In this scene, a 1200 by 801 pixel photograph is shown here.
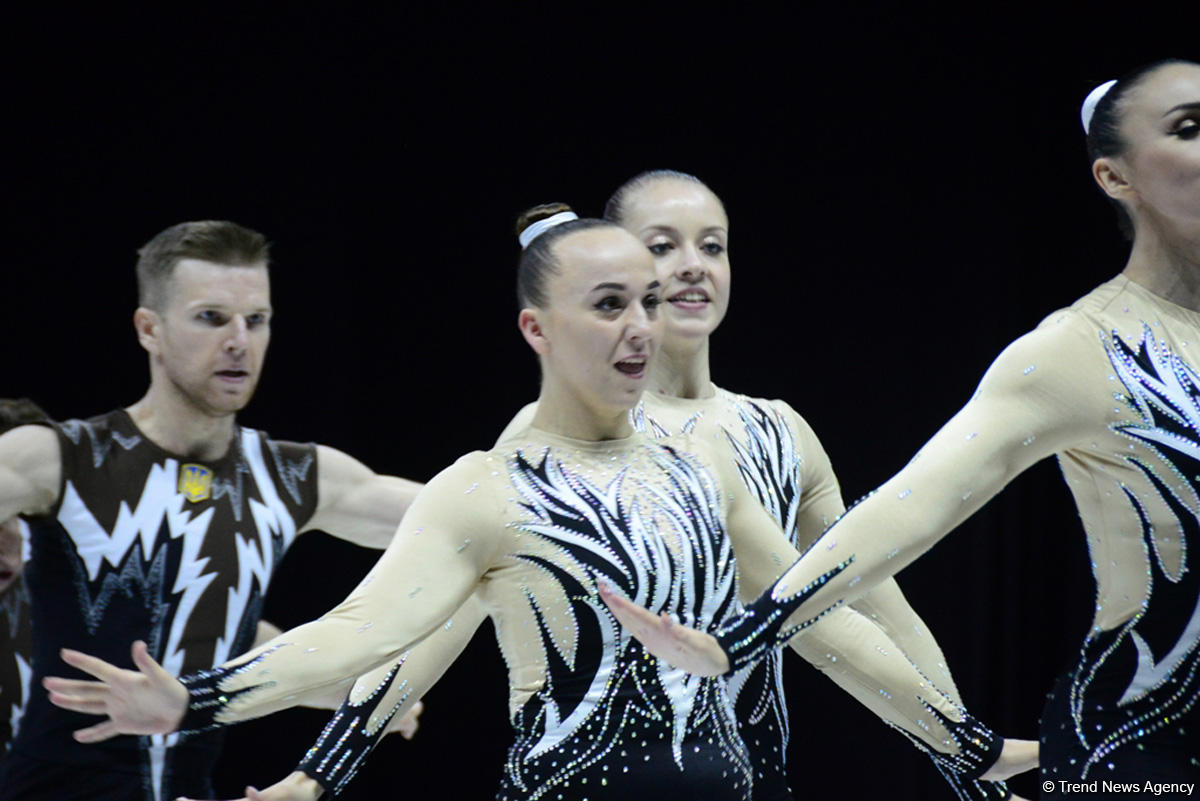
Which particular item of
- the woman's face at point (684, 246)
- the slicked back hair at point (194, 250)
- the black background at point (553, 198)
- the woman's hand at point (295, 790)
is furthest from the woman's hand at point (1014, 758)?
the slicked back hair at point (194, 250)

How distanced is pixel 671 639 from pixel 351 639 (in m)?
0.42

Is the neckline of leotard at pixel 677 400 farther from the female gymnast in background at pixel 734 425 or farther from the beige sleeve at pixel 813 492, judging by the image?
the beige sleeve at pixel 813 492

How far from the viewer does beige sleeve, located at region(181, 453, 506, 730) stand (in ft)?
6.52

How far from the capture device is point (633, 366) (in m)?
2.19

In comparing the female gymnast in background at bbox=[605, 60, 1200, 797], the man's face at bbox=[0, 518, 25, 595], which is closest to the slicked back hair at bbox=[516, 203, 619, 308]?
the female gymnast in background at bbox=[605, 60, 1200, 797]

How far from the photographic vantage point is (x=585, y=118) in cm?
→ 407

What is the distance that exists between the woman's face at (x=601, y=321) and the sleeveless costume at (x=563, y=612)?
97 mm

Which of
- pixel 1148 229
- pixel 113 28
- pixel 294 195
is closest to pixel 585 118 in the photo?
pixel 294 195

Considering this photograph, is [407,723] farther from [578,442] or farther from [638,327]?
[638,327]

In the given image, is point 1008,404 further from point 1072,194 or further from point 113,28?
point 113,28

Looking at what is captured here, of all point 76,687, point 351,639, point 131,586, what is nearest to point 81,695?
point 76,687

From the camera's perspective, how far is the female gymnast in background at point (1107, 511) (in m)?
2.03

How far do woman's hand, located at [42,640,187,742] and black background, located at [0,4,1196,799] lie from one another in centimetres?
207

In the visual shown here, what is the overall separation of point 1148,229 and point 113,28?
2.70 metres
